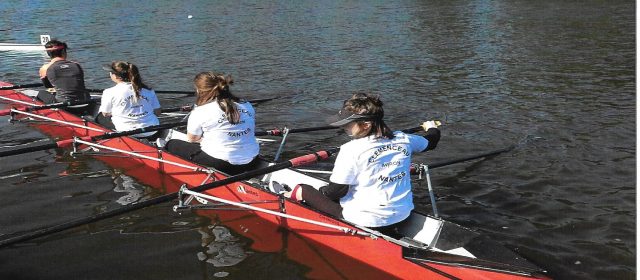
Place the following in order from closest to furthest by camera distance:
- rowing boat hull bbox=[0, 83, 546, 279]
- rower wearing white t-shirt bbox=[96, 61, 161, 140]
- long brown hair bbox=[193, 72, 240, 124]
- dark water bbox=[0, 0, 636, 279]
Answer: rowing boat hull bbox=[0, 83, 546, 279], dark water bbox=[0, 0, 636, 279], long brown hair bbox=[193, 72, 240, 124], rower wearing white t-shirt bbox=[96, 61, 161, 140]

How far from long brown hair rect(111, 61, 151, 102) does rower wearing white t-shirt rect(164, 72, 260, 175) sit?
90.7 inches

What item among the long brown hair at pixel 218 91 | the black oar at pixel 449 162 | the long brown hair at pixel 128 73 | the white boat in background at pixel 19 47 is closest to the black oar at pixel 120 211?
the long brown hair at pixel 218 91

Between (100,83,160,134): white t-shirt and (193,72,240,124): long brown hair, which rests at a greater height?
(193,72,240,124): long brown hair

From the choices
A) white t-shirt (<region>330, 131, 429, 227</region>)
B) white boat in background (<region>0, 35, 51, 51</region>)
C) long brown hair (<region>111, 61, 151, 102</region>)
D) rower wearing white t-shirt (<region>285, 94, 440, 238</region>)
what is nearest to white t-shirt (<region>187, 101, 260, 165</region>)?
rower wearing white t-shirt (<region>285, 94, 440, 238</region>)

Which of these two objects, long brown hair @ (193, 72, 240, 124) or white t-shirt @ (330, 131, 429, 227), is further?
long brown hair @ (193, 72, 240, 124)

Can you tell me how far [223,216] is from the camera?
29.5 ft

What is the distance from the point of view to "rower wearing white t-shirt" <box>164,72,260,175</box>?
8195mm

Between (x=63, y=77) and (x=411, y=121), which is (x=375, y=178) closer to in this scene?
(x=411, y=121)

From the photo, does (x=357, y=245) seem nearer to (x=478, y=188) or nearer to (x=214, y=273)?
(x=214, y=273)

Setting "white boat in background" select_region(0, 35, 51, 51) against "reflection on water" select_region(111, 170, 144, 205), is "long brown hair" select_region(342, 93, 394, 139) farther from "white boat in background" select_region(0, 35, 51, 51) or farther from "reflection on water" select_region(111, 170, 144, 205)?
"white boat in background" select_region(0, 35, 51, 51)

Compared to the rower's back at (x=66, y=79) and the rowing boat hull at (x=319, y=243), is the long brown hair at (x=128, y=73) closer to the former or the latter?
the rowing boat hull at (x=319, y=243)

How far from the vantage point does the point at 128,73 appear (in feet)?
35.0

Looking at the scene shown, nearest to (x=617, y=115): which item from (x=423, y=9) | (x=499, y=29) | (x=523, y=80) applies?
(x=523, y=80)

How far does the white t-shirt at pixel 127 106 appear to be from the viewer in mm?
10805
